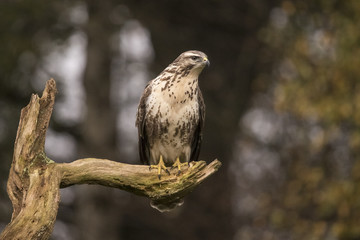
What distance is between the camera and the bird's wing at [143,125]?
674 centimetres

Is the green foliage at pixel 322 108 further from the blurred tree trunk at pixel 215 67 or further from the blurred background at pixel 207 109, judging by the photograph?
the blurred tree trunk at pixel 215 67

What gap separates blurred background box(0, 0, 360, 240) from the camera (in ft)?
35.2

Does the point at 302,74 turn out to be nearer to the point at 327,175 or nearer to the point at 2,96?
the point at 327,175

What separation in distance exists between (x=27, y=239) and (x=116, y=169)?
0.95 m

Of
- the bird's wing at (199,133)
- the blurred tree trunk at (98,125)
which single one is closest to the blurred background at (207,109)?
the blurred tree trunk at (98,125)

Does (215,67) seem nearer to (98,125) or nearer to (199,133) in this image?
(98,125)

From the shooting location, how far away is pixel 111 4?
42.7 ft

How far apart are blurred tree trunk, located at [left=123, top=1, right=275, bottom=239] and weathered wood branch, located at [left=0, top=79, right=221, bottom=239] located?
6868 millimetres

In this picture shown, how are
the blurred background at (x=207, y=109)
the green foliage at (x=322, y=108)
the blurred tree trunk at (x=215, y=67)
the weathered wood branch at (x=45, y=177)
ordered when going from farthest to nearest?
the blurred tree trunk at (x=215, y=67) < the blurred background at (x=207, y=109) < the green foliage at (x=322, y=108) < the weathered wood branch at (x=45, y=177)

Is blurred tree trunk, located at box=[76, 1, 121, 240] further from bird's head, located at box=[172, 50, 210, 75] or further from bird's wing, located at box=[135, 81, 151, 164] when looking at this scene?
bird's head, located at box=[172, 50, 210, 75]

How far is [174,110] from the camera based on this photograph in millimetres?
6473

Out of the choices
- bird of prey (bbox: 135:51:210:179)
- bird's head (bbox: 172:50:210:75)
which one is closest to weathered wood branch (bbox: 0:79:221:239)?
bird of prey (bbox: 135:51:210:179)

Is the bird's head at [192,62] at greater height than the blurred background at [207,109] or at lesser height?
lesser

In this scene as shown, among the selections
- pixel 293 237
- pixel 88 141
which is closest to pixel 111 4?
pixel 88 141
